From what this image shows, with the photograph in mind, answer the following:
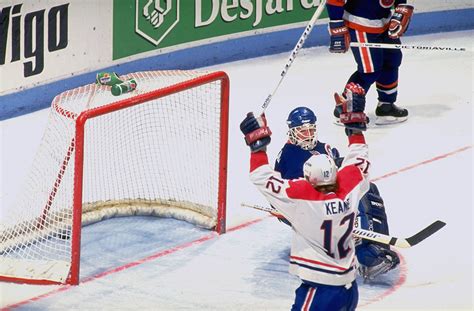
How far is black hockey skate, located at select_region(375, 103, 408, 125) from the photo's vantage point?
9.04 metres

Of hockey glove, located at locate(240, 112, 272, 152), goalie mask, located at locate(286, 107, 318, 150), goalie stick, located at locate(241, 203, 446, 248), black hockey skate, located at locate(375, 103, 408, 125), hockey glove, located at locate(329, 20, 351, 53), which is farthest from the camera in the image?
black hockey skate, located at locate(375, 103, 408, 125)

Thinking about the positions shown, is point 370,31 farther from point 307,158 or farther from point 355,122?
point 355,122

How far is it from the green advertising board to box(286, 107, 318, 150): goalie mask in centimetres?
326

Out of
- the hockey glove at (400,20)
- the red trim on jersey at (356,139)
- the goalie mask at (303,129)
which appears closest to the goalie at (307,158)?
the goalie mask at (303,129)

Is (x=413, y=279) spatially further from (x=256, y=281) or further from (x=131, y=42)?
(x=131, y=42)

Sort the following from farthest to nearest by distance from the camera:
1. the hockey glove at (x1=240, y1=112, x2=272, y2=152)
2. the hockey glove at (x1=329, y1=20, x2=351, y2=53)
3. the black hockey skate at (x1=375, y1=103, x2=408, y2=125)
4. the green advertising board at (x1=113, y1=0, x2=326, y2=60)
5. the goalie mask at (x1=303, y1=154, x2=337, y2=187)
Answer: the green advertising board at (x1=113, y1=0, x2=326, y2=60)
the black hockey skate at (x1=375, y1=103, x2=408, y2=125)
the hockey glove at (x1=329, y1=20, x2=351, y2=53)
the hockey glove at (x1=240, y1=112, x2=272, y2=152)
the goalie mask at (x1=303, y1=154, x2=337, y2=187)

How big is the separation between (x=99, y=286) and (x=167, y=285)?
1.03 feet

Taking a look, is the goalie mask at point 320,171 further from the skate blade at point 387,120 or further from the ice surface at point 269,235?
the skate blade at point 387,120

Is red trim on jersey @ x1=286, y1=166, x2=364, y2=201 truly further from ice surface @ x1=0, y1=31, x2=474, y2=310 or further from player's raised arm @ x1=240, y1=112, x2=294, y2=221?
ice surface @ x1=0, y1=31, x2=474, y2=310

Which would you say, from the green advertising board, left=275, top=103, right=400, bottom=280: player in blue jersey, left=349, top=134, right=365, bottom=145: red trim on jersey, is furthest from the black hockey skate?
left=349, top=134, right=365, bottom=145: red trim on jersey

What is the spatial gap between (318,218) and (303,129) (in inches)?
41.3

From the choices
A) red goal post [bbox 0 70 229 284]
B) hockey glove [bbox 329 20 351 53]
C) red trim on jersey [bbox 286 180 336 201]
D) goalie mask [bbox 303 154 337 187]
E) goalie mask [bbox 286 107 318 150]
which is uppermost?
goalie mask [bbox 303 154 337 187]

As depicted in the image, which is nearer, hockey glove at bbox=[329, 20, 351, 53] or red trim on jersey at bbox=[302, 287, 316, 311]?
red trim on jersey at bbox=[302, 287, 316, 311]

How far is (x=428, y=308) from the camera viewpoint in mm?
6168
